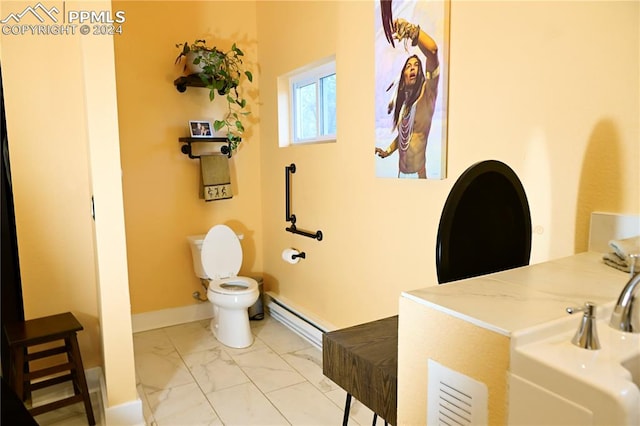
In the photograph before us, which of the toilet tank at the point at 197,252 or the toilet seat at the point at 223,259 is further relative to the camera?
the toilet tank at the point at 197,252

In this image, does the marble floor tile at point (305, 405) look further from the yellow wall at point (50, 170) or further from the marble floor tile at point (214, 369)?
the yellow wall at point (50, 170)

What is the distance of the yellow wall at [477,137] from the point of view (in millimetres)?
1301

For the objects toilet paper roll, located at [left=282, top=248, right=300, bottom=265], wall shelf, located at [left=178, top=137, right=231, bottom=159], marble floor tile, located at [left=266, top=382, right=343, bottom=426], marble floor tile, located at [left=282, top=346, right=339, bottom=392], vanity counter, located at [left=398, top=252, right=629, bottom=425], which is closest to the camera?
vanity counter, located at [left=398, top=252, right=629, bottom=425]

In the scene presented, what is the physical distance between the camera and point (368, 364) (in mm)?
1045

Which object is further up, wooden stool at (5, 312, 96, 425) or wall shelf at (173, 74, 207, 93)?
wall shelf at (173, 74, 207, 93)

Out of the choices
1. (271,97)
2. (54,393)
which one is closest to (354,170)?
(271,97)

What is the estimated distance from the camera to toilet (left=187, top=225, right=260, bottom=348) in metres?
2.98

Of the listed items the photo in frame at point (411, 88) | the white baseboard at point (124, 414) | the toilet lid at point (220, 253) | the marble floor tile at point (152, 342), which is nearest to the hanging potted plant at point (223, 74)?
the toilet lid at point (220, 253)

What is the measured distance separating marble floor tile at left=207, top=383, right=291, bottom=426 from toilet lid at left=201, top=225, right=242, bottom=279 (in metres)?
0.99

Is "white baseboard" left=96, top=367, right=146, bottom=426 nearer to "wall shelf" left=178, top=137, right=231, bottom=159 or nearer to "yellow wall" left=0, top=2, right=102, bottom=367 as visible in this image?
"yellow wall" left=0, top=2, right=102, bottom=367

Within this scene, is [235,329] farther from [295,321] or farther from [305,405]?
[305,405]

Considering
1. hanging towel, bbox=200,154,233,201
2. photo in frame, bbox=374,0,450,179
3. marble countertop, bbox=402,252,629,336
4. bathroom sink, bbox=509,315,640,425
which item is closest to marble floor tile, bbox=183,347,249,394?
hanging towel, bbox=200,154,233,201

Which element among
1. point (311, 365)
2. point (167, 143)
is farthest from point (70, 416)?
point (167, 143)

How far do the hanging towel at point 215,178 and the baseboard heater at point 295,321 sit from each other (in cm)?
95
